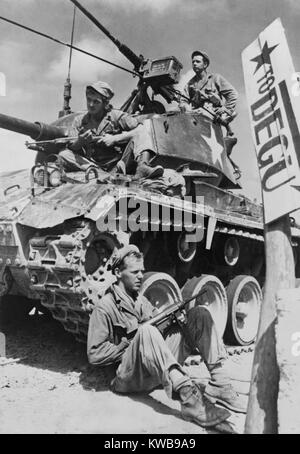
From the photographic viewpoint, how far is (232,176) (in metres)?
8.46

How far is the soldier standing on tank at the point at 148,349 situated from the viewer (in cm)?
388

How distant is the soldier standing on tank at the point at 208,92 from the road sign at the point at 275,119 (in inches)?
196

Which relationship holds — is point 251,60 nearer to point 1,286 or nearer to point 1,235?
point 1,235

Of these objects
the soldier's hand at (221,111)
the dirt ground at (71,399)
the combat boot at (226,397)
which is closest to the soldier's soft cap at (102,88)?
the soldier's hand at (221,111)

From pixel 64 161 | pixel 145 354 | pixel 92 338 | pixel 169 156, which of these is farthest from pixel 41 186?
pixel 145 354

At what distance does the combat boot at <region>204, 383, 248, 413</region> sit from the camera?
13.4ft

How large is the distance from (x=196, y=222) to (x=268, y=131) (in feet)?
10.2

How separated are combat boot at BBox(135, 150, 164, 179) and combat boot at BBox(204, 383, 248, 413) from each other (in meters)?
2.69

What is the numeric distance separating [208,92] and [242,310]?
12.2ft

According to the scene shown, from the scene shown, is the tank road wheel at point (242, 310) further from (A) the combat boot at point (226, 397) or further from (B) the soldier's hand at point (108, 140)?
(A) the combat boot at point (226, 397)

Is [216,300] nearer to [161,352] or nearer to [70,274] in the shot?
[70,274]

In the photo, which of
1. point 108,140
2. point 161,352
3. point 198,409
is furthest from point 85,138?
point 198,409

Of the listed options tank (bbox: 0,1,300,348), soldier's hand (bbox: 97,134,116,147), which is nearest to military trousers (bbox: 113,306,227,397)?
tank (bbox: 0,1,300,348)

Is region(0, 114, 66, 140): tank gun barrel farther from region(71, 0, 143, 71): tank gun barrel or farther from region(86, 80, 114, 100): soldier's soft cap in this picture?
region(71, 0, 143, 71): tank gun barrel
